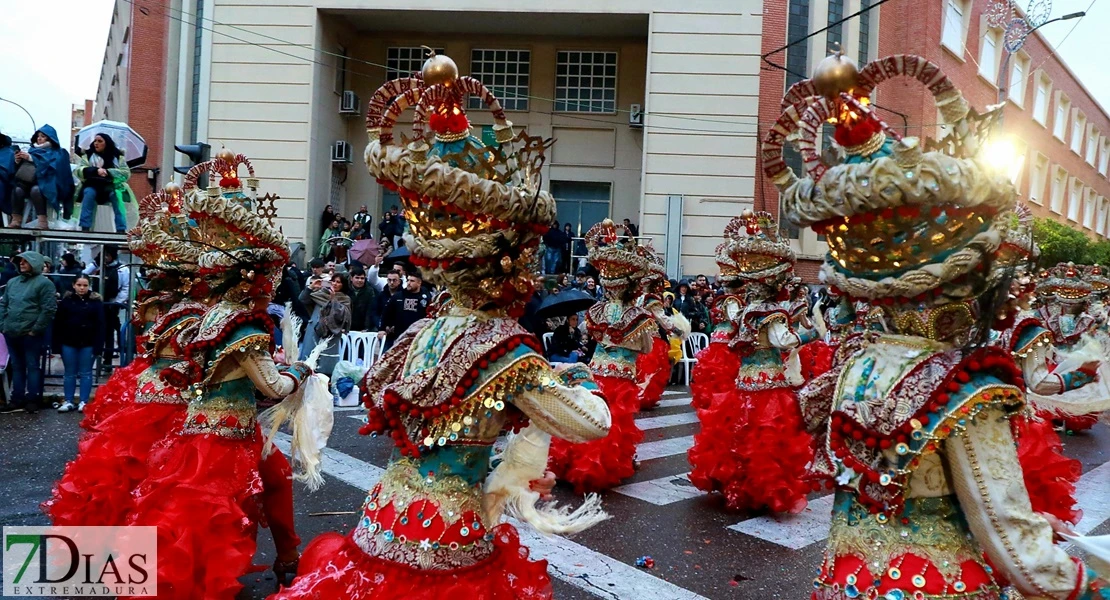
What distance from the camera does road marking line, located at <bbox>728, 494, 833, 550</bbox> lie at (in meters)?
5.59

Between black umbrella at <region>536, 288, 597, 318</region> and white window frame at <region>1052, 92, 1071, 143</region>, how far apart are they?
21.6 m

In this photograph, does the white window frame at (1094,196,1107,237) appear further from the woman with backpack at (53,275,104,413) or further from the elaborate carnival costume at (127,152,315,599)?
the elaborate carnival costume at (127,152,315,599)

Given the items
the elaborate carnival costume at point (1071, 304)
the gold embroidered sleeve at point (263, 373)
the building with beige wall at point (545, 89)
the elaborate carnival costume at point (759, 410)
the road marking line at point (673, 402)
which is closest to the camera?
the gold embroidered sleeve at point (263, 373)

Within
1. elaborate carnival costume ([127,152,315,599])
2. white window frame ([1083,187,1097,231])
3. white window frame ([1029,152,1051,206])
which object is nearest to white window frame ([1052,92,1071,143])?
white window frame ([1029,152,1051,206])

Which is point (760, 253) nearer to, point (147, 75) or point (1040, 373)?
point (1040, 373)

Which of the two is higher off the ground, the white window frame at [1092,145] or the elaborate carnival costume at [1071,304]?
the white window frame at [1092,145]

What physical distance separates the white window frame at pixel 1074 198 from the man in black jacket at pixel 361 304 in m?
28.1

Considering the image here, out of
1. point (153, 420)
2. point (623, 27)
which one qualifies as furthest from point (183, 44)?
point (153, 420)

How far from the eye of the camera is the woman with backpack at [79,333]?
9727 millimetres

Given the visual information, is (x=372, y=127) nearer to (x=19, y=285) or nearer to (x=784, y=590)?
(x=784, y=590)

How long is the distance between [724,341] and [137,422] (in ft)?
19.4

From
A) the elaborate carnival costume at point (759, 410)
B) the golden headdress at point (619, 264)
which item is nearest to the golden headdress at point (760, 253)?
the elaborate carnival costume at point (759, 410)

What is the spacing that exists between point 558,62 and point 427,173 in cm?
→ 1938
